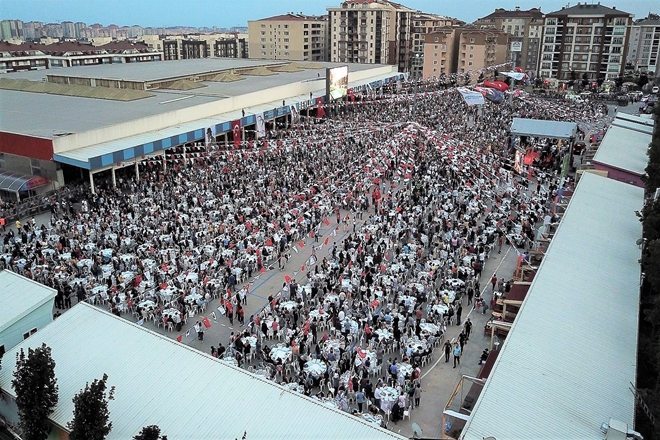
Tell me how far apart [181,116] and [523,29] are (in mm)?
56467

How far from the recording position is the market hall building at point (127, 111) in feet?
76.4

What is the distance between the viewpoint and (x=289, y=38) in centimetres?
7356

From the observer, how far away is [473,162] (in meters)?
23.7

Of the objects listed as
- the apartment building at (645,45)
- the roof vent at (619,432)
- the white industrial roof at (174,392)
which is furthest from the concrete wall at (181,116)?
the apartment building at (645,45)

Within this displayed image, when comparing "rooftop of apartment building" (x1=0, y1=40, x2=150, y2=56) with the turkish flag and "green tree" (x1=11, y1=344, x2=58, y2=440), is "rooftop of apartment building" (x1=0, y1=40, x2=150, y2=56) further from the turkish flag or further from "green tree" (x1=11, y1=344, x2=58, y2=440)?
"green tree" (x1=11, y1=344, x2=58, y2=440)

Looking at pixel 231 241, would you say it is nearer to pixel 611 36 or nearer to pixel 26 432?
pixel 26 432

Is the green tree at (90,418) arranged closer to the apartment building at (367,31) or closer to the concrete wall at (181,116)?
the concrete wall at (181,116)

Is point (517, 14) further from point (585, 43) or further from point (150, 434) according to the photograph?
point (150, 434)

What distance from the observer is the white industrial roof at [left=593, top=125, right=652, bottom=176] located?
76.9 ft

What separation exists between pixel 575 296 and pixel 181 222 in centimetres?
1239

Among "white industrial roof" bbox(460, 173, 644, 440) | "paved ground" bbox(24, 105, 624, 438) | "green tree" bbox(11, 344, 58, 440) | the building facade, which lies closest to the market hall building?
"paved ground" bbox(24, 105, 624, 438)

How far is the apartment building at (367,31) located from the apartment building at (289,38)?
5.16 m

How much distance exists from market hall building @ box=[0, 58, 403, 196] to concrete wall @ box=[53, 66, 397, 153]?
4cm

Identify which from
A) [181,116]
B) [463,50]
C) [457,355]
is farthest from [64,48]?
[457,355]
